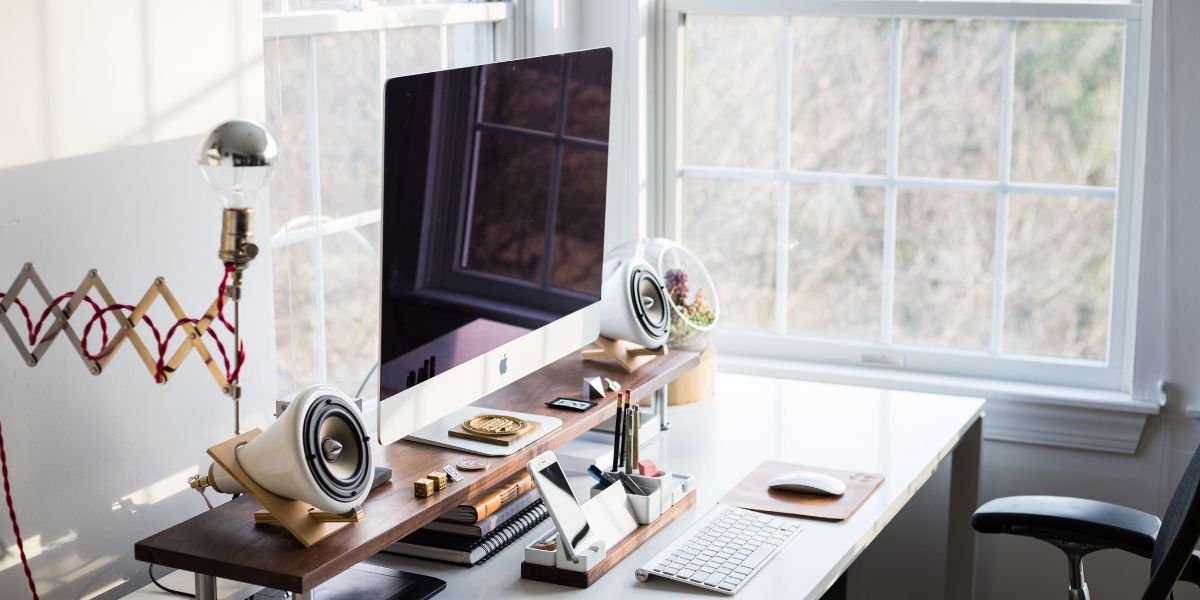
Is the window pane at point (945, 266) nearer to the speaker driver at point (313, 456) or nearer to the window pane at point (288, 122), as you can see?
the window pane at point (288, 122)

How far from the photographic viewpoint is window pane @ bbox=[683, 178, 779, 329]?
3.18m

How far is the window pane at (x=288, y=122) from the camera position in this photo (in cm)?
215

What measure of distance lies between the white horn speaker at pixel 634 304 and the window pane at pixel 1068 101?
3.11 feet

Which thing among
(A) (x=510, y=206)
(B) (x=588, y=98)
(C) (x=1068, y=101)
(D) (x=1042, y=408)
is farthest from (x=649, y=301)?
(C) (x=1068, y=101)

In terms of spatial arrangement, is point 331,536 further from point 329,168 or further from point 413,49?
point 413,49

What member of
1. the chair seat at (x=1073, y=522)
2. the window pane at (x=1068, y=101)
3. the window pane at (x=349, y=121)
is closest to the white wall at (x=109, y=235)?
the window pane at (x=349, y=121)

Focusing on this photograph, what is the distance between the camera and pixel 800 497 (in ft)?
7.22

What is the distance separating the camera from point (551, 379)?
7.73 feet

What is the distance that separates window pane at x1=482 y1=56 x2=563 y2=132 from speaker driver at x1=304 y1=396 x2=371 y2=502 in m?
0.49

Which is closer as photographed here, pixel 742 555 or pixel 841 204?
pixel 742 555

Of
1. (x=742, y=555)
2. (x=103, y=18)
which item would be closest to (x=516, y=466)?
(x=742, y=555)

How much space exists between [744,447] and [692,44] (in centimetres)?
113

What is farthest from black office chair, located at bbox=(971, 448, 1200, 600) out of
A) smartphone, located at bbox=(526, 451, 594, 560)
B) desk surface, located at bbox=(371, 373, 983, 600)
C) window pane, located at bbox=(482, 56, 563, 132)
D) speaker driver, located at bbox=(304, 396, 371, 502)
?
speaker driver, located at bbox=(304, 396, 371, 502)

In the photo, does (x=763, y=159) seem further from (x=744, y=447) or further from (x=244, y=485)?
(x=244, y=485)
